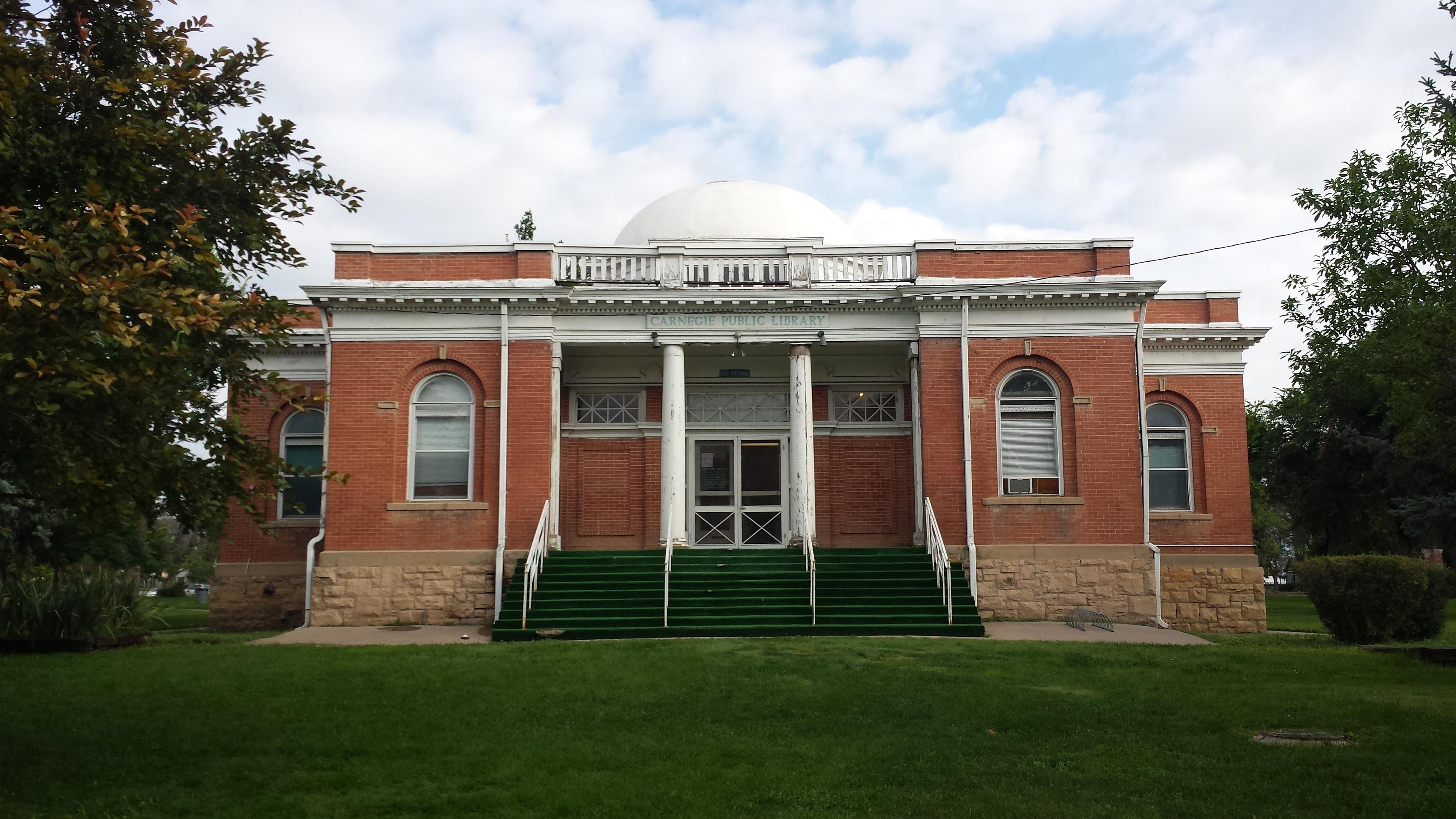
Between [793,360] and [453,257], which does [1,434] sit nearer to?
[453,257]

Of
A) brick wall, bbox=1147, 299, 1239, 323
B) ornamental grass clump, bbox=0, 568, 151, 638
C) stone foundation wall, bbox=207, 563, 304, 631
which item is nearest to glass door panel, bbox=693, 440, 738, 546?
stone foundation wall, bbox=207, 563, 304, 631

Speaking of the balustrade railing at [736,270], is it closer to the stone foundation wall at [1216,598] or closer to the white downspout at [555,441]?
the white downspout at [555,441]

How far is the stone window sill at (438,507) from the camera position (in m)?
20.2

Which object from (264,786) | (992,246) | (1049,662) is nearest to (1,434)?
(264,786)

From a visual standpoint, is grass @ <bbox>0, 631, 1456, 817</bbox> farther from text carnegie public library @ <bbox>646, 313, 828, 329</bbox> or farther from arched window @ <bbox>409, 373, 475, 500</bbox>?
text carnegie public library @ <bbox>646, 313, 828, 329</bbox>

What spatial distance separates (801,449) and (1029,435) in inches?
161

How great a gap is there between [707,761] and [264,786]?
11.0ft

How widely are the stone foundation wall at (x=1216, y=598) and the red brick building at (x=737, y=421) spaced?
0.04 meters

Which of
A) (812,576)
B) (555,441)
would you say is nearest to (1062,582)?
(812,576)

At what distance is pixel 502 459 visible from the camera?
20.2m

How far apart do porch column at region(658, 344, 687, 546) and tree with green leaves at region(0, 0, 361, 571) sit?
1068 centimetres

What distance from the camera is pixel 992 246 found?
69.4 ft

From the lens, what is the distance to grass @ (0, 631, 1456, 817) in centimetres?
821

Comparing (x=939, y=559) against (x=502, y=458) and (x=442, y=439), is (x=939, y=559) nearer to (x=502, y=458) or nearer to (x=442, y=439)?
(x=502, y=458)
